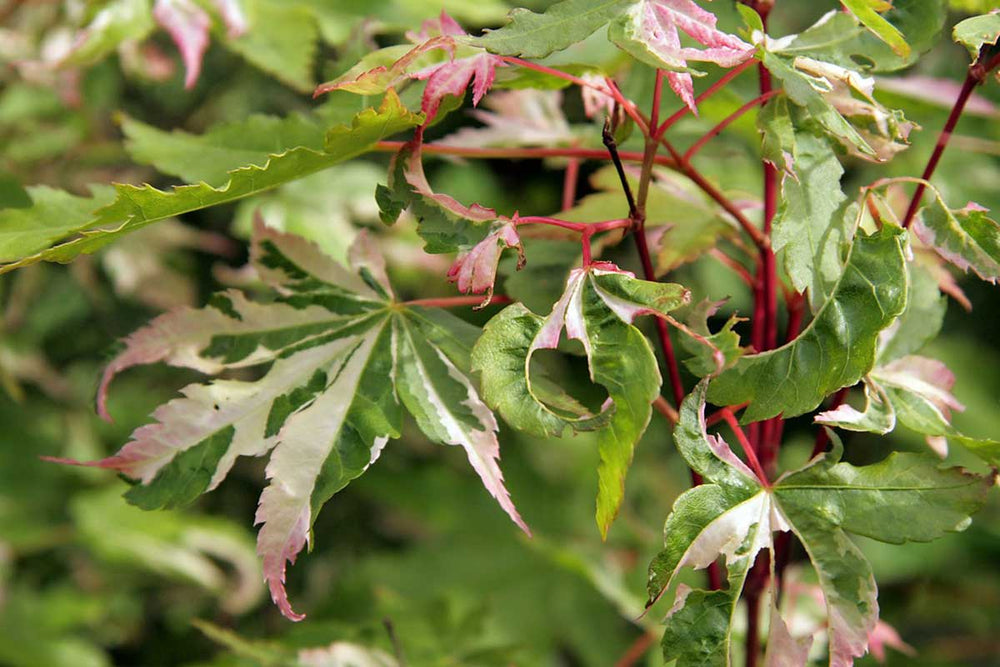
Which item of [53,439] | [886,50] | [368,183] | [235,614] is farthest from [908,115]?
[53,439]

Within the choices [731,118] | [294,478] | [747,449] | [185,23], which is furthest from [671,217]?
[185,23]

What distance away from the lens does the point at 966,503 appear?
0.47 meters

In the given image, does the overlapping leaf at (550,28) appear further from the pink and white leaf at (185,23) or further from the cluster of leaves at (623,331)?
the pink and white leaf at (185,23)

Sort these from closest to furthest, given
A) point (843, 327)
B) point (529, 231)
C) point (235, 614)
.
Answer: point (843, 327), point (529, 231), point (235, 614)

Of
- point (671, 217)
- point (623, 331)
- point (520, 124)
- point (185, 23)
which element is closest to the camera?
point (623, 331)

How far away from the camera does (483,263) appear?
47 cm

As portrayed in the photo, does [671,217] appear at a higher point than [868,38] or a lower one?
lower

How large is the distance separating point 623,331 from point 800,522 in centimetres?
14

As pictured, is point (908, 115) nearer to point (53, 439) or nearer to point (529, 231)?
point (529, 231)

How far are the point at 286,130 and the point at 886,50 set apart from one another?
38cm

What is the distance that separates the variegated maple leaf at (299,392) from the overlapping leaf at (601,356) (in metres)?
0.05

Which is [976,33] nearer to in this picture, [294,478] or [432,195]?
[432,195]

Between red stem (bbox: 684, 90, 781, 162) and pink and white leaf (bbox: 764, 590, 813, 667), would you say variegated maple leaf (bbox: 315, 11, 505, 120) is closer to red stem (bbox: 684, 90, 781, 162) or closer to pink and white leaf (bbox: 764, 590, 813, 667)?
red stem (bbox: 684, 90, 781, 162)

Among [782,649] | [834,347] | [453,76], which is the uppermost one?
[453,76]
